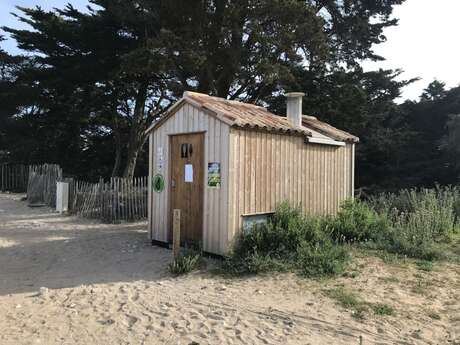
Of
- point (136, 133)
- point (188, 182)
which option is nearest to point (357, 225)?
point (188, 182)

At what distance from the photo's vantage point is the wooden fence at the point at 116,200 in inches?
509

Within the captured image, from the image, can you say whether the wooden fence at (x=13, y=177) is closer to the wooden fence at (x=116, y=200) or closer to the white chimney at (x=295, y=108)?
the wooden fence at (x=116, y=200)

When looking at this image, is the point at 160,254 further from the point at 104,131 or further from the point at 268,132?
the point at 104,131

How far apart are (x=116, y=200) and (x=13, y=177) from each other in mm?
15684

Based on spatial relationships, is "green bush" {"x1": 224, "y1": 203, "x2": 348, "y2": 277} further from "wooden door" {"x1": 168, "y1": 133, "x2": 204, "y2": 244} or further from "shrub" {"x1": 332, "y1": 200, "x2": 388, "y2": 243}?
"wooden door" {"x1": 168, "y1": 133, "x2": 204, "y2": 244}

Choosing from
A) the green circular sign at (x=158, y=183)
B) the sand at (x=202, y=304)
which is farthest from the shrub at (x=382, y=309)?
the green circular sign at (x=158, y=183)

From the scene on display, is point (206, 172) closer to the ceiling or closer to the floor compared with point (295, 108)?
closer to the floor

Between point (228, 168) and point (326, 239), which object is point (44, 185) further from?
point (326, 239)

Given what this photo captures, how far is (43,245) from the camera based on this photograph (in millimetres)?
9273

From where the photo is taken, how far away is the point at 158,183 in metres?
9.12

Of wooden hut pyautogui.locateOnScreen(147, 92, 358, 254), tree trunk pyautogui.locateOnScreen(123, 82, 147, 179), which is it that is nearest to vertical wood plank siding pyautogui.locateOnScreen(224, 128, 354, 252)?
wooden hut pyautogui.locateOnScreen(147, 92, 358, 254)

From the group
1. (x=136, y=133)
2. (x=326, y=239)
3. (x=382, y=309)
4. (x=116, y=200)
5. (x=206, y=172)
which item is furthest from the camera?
(x=136, y=133)

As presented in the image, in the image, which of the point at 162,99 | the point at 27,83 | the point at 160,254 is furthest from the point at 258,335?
the point at 27,83

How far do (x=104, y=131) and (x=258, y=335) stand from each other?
26.5 m
